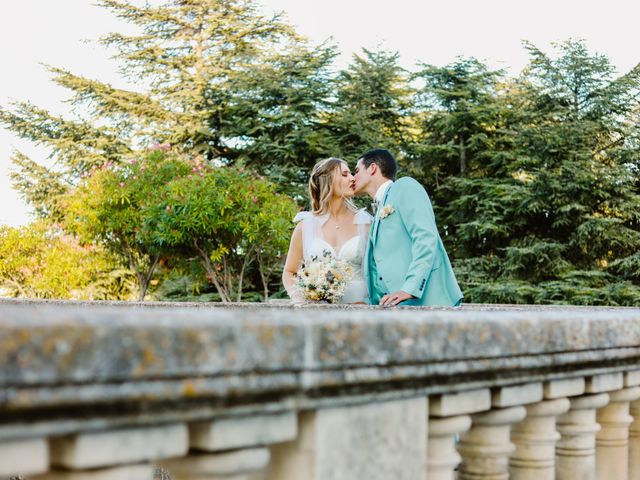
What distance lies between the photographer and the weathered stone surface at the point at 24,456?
0.92 metres

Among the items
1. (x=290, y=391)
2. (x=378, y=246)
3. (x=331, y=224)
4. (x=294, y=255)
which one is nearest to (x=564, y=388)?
(x=290, y=391)

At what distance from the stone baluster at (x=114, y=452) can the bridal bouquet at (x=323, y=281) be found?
431cm

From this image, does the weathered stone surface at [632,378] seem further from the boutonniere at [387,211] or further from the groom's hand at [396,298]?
the boutonniere at [387,211]

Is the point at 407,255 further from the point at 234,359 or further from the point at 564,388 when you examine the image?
the point at 234,359

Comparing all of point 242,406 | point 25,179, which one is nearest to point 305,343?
point 242,406

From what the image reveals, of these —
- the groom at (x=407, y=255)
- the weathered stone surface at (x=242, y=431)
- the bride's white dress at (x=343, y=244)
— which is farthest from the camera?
the bride's white dress at (x=343, y=244)

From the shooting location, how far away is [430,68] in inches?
899

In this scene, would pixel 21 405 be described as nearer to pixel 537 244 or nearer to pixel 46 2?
pixel 537 244

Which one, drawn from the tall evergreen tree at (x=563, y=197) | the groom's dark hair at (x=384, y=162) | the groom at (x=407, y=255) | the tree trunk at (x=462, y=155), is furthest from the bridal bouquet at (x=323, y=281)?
the tree trunk at (x=462, y=155)

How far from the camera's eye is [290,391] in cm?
116

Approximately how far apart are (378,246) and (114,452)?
14.4 feet

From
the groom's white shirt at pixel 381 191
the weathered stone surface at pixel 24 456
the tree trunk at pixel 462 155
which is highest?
the tree trunk at pixel 462 155

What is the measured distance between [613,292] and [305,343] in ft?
60.4

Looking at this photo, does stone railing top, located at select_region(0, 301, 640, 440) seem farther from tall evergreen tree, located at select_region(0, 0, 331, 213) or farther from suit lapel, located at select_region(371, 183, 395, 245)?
tall evergreen tree, located at select_region(0, 0, 331, 213)
